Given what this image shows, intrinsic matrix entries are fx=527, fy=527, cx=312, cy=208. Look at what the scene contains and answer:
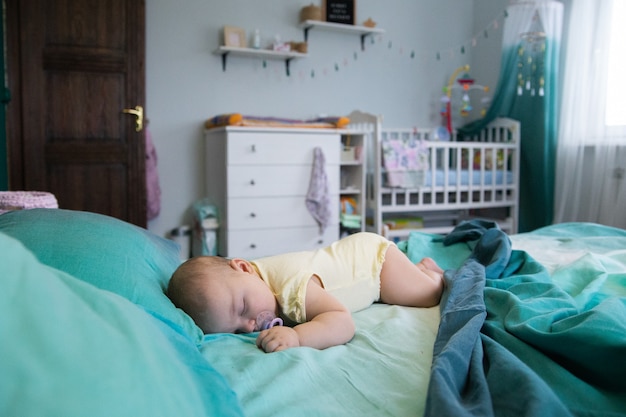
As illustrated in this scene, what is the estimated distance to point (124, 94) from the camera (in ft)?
10.2

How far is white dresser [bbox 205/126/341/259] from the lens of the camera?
123 inches

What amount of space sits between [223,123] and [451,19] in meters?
2.31

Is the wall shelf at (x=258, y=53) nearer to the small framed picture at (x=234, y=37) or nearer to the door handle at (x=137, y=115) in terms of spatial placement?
the small framed picture at (x=234, y=37)

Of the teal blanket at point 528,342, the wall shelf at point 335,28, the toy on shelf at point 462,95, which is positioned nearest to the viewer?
the teal blanket at point 528,342

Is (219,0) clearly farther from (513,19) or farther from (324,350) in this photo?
(324,350)

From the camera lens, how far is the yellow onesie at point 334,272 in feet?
3.70

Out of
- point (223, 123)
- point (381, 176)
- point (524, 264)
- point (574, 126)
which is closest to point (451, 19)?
point (574, 126)

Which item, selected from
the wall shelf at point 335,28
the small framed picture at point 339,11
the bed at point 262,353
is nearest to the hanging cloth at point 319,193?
the wall shelf at point 335,28

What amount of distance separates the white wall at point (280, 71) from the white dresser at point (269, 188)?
0.46 m

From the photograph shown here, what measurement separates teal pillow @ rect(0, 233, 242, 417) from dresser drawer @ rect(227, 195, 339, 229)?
2.52 meters

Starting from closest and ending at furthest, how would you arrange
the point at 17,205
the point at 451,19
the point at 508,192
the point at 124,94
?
1. the point at 17,205
2. the point at 124,94
3. the point at 508,192
4. the point at 451,19

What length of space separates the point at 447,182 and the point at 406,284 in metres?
2.46

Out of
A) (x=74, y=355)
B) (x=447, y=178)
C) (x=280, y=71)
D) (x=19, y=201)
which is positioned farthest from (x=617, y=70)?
(x=74, y=355)

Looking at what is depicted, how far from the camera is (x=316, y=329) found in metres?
1.03
